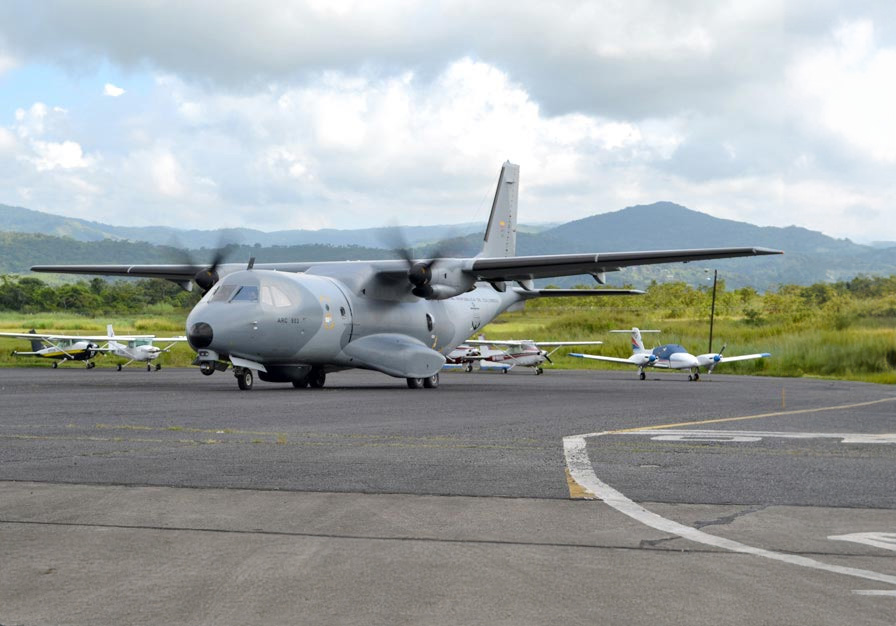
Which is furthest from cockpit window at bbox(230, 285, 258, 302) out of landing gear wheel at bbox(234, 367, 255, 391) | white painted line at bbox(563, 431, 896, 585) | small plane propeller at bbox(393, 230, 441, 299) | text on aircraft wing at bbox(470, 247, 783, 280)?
white painted line at bbox(563, 431, 896, 585)

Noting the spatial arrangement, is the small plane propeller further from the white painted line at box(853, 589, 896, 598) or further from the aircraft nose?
the white painted line at box(853, 589, 896, 598)

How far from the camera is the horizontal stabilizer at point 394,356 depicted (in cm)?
3109

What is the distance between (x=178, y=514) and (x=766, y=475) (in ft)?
19.5

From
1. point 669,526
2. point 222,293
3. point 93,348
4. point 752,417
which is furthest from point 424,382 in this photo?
point 669,526

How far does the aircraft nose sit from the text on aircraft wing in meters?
9.09

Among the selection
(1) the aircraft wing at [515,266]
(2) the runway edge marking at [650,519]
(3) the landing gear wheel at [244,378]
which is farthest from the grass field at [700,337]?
(2) the runway edge marking at [650,519]

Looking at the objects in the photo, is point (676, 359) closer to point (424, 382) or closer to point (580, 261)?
point (424, 382)

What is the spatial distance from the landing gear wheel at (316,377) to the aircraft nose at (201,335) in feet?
18.4

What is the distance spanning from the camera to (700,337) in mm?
73125

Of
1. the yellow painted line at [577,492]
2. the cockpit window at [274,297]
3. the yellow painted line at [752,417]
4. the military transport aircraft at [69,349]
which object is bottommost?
the military transport aircraft at [69,349]

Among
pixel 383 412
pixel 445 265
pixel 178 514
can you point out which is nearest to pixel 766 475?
pixel 178 514

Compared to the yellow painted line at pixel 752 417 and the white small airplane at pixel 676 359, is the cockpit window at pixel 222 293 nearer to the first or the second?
the yellow painted line at pixel 752 417

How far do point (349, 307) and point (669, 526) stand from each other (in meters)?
23.8

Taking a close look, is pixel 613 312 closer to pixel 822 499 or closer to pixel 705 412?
pixel 705 412
